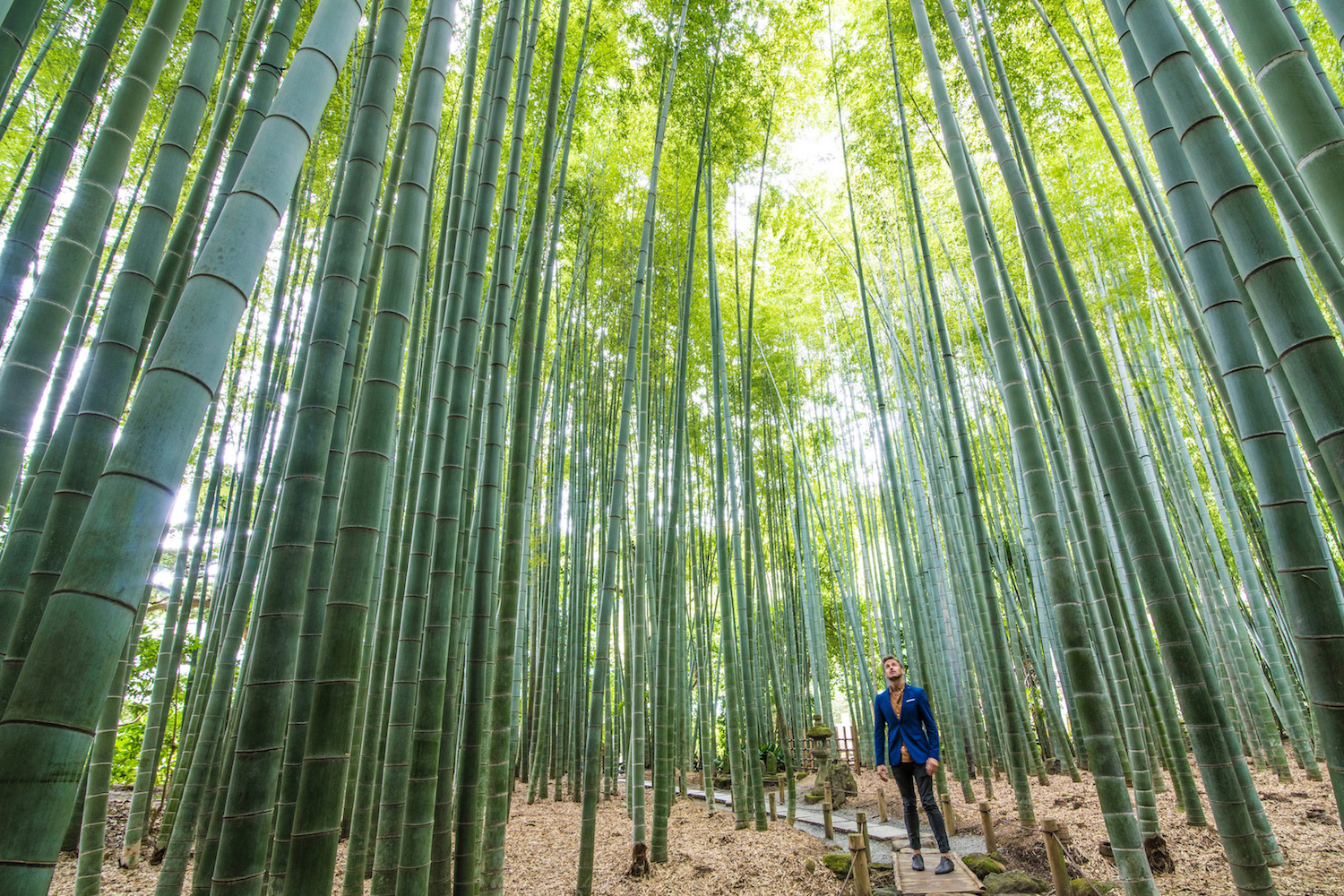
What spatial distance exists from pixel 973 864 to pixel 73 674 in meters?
3.57

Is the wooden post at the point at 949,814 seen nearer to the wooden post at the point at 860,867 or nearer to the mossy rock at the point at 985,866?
the mossy rock at the point at 985,866

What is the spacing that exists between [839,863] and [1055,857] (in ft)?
3.85

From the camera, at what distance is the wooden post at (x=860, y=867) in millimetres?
2500

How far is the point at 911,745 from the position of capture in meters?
2.99

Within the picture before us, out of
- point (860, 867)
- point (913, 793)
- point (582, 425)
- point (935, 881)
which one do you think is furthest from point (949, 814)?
point (582, 425)

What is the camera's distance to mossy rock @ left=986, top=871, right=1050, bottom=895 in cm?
250

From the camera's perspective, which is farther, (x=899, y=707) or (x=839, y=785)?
(x=839, y=785)

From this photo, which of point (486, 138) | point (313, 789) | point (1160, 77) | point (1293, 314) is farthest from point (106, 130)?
point (1293, 314)

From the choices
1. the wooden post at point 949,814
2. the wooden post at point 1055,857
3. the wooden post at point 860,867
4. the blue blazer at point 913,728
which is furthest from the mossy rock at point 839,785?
the wooden post at point 1055,857

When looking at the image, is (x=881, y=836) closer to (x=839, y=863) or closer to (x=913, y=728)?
(x=839, y=863)

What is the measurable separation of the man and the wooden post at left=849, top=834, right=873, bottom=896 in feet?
1.62

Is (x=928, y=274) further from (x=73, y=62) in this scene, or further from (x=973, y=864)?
(x=73, y=62)

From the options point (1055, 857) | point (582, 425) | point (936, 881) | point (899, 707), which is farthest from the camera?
point (582, 425)

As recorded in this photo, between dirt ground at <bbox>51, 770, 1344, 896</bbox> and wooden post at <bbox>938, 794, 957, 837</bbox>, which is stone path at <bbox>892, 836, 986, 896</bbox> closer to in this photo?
dirt ground at <bbox>51, 770, 1344, 896</bbox>
